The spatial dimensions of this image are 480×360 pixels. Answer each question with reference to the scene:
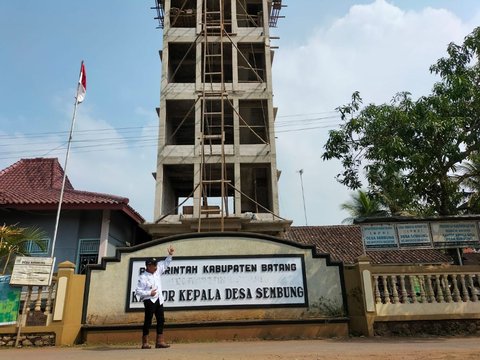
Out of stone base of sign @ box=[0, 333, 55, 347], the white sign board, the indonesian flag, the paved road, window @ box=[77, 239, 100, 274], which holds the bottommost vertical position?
the paved road

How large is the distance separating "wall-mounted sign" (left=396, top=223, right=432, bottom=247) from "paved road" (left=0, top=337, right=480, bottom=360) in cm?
219

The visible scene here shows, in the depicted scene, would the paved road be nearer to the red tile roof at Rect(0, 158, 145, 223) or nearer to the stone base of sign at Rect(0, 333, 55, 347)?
the stone base of sign at Rect(0, 333, 55, 347)

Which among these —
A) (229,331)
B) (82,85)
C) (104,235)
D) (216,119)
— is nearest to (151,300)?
(229,331)

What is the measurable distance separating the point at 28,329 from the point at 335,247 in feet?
44.1

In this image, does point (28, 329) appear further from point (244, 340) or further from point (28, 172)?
point (28, 172)

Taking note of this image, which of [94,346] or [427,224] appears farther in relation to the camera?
[427,224]

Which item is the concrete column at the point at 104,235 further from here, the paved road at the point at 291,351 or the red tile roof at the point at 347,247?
the red tile roof at the point at 347,247

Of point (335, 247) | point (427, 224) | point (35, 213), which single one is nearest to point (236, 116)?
point (335, 247)

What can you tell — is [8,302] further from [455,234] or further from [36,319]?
[455,234]

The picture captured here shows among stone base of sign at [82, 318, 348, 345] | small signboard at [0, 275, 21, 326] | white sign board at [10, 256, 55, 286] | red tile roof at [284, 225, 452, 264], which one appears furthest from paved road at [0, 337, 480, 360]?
red tile roof at [284, 225, 452, 264]

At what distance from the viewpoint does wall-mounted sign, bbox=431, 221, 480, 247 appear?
8.48m

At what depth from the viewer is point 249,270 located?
25.4ft

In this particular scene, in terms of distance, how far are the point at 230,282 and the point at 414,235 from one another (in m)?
4.35

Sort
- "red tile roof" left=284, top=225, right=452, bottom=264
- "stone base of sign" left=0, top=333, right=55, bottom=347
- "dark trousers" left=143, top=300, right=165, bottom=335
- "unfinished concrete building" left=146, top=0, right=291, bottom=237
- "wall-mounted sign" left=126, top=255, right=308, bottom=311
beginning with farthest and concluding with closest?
"red tile roof" left=284, top=225, right=452, bottom=264, "unfinished concrete building" left=146, top=0, right=291, bottom=237, "wall-mounted sign" left=126, top=255, right=308, bottom=311, "stone base of sign" left=0, top=333, right=55, bottom=347, "dark trousers" left=143, top=300, right=165, bottom=335
